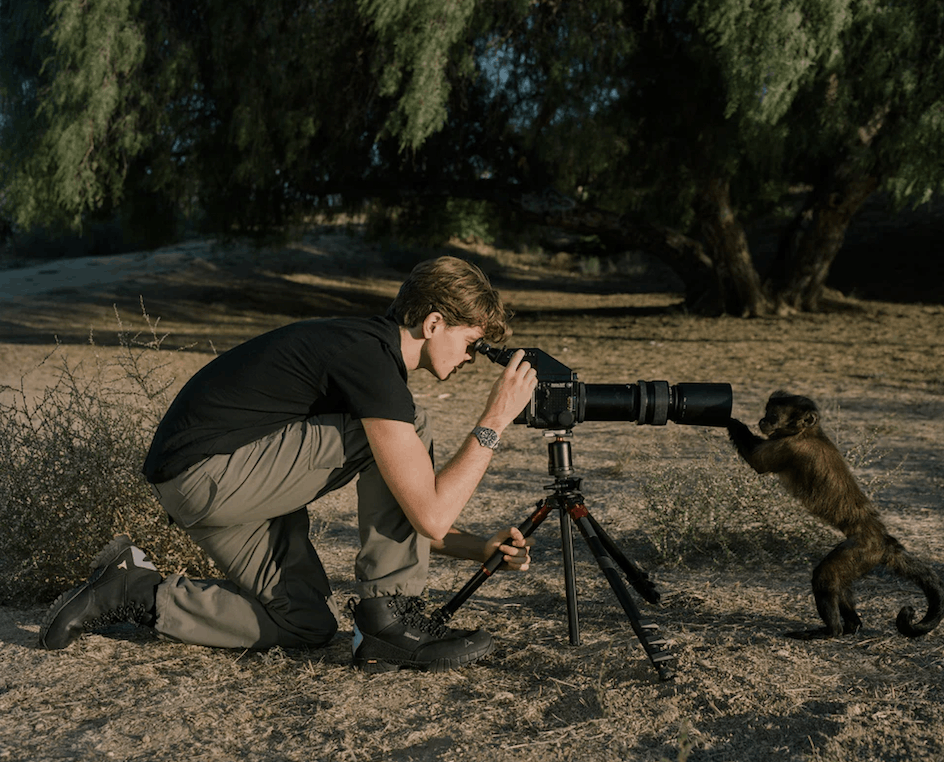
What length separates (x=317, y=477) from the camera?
119 inches

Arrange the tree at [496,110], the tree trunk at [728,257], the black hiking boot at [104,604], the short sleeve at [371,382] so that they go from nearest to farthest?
the short sleeve at [371,382] < the black hiking boot at [104,604] < the tree at [496,110] < the tree trunk at [728,257]

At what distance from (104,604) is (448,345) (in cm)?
145

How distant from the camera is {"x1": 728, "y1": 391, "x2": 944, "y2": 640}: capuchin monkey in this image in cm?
305

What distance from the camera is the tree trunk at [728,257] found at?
12.5 m

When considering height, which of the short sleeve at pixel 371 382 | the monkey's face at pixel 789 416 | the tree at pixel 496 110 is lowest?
the monkey's face at pixel 789 416

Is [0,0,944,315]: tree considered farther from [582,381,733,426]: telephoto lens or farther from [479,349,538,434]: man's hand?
[479,349,538,434]: man's hand

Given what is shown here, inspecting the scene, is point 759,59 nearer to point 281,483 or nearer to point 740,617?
point 740,617

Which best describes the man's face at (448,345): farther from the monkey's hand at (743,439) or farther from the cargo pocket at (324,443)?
the monkey's hand at (743,439)

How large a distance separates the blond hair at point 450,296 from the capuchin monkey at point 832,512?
3.55ft

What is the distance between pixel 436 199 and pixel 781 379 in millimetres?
6411

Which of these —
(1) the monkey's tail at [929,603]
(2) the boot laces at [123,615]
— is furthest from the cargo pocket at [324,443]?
(1) the monkey's tail at [929,603]

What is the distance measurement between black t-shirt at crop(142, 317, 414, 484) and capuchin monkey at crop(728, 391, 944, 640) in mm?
1408

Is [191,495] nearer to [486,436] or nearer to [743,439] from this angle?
[486,436]

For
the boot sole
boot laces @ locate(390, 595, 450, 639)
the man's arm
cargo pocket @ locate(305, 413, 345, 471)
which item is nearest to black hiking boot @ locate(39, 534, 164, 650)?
the boot sole
